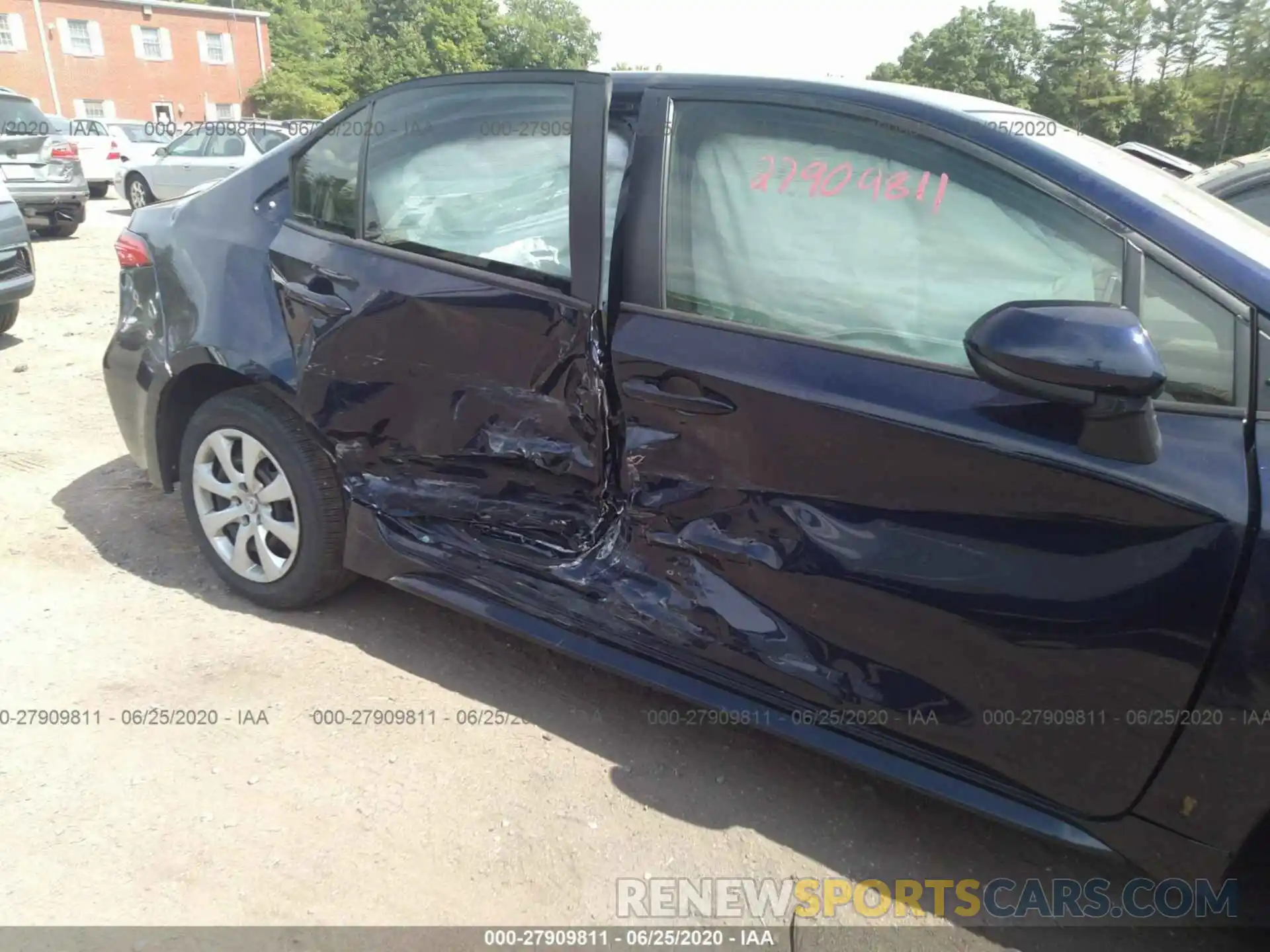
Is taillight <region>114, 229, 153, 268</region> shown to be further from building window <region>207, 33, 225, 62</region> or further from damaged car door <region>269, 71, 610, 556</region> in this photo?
building window <region>207, 33, 225, 62</region>

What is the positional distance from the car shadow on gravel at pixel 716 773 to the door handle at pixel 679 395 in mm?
1004

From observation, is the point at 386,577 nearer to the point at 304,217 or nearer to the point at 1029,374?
the point at 304,217

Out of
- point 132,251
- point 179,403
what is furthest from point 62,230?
point 179,403

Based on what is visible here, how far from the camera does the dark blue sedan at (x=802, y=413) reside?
1729 millimetres

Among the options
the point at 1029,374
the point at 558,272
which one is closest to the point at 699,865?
the point at 1029,374

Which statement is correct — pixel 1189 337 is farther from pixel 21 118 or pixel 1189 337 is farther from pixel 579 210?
pixel 21 118

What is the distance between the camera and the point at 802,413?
6.68ft

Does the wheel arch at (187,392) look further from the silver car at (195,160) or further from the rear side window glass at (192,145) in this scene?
the rear side window glass at (192,145)

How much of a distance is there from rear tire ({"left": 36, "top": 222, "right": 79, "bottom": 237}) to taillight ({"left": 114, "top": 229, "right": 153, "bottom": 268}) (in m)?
9.68

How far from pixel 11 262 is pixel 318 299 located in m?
4.60

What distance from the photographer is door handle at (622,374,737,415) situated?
2.15m

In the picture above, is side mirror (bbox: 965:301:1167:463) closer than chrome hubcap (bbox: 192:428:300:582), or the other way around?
side mirror (bbox: 965:301:1167:463)

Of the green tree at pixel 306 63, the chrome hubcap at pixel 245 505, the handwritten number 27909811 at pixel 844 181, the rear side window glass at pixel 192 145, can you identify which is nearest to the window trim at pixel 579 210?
the handwritten number 27909811 at pixel 844 181

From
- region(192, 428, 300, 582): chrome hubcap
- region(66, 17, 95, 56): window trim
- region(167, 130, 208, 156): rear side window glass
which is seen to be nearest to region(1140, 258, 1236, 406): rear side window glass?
region(192, 428, 300, 582): chrome hubcap
